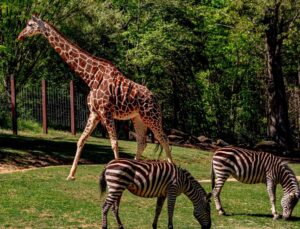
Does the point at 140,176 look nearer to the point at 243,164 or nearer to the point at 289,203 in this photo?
the point at 243,164

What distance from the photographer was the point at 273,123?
33812mm

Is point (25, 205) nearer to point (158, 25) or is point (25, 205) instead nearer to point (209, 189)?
point (209, 189)

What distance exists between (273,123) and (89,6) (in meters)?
11.4

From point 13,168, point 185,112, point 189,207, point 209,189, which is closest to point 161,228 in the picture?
point 189,207

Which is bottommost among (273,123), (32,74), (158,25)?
(273,123)

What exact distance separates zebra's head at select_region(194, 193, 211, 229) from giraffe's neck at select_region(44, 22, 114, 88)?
22.9 ft

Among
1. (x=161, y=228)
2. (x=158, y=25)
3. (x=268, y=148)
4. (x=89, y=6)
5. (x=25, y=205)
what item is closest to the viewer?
(x=161, y=228)

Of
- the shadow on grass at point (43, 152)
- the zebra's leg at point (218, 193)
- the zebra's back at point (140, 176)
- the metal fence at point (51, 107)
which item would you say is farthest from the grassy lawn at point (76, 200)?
the metal fence at point (51, 107)

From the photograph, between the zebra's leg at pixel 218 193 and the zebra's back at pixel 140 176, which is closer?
the zebra's back at pixel 140 176

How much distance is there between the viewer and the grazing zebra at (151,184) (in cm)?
1169

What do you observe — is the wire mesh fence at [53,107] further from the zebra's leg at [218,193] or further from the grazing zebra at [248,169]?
the zebra's leg at [218,193]

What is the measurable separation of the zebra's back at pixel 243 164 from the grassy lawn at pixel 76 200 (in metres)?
0.90

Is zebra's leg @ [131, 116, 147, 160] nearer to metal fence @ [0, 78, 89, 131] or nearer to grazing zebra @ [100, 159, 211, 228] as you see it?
grazing zebra @ [100, 159, 211, 228]

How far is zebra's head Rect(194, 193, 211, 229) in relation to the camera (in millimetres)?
12195
